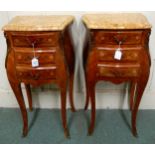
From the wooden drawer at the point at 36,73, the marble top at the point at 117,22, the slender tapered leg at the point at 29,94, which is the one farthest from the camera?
the slender tapered leg at the point at 29,94

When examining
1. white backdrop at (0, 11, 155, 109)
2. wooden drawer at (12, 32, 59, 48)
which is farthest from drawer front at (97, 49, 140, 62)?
white backdrop at (0, 11, 155, 109)

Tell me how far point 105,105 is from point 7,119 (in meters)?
0.84

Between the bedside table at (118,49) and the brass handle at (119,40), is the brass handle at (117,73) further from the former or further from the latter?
the brass handle at (119,40)

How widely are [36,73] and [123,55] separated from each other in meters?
0.54

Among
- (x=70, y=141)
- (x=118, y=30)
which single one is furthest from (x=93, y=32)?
(x=70, y=141)

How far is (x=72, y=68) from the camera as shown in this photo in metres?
1.70

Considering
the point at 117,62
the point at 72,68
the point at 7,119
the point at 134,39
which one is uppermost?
the point at 134,39

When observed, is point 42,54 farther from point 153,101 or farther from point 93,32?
point 153,101

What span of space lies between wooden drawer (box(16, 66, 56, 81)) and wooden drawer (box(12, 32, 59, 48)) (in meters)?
0.15

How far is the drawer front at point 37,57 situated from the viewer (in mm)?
1296

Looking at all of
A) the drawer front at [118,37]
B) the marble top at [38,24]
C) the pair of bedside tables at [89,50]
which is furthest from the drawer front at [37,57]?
the drawer front at [118,37]

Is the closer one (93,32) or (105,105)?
(93,32)

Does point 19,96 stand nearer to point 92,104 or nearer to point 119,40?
point 92,104

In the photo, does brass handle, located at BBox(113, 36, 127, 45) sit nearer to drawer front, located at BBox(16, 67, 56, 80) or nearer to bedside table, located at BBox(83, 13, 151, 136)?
bedside table, located at BBox(83, 13, 151, 136)
